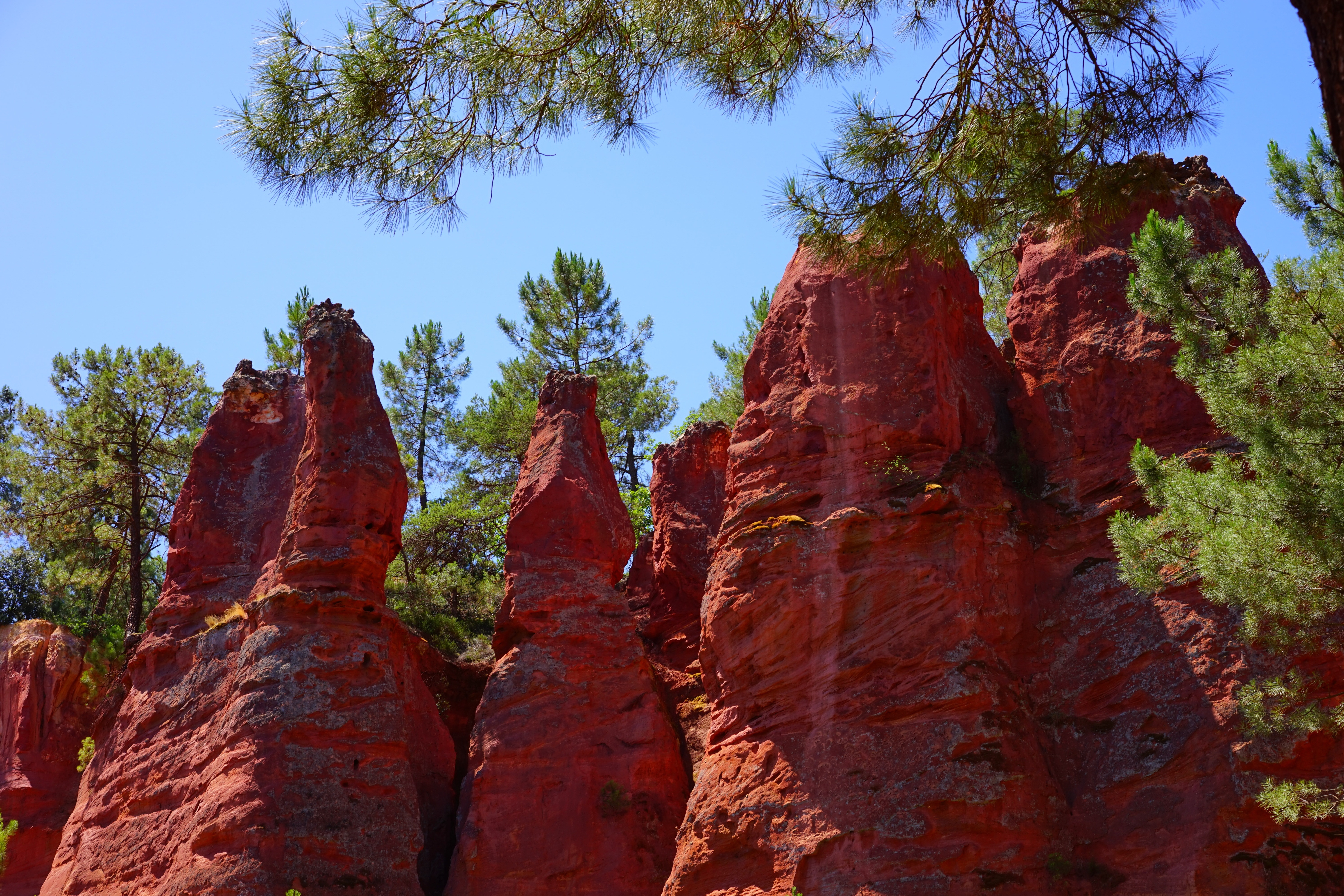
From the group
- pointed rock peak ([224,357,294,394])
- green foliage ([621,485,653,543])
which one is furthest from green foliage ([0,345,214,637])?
green foliage ([621,485,653,543])

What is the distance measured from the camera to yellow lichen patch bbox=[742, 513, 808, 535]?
49.8 feet

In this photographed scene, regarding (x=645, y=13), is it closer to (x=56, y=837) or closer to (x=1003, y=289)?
(x=56, y=837)

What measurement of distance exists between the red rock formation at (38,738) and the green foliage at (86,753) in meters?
0.70

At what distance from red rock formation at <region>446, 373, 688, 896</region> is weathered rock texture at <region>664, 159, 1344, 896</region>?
2.13 metres

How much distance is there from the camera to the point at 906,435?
15.4 metres

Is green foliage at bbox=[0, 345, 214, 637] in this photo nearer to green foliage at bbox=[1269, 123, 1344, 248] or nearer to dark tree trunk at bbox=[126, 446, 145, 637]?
dark tree trunk at bbox=[126, 446, 145, 637]

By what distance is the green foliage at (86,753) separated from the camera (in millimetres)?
20969

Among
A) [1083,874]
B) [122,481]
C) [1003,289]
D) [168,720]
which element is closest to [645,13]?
[1083,874]

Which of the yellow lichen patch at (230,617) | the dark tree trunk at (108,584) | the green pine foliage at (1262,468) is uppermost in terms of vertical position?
the dark tree trunk at (108,584)

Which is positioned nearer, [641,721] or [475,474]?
[641,721]

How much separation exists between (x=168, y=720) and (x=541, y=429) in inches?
290

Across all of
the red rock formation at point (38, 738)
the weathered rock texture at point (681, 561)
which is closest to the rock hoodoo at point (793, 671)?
the weathered rock texture at point (681, 561)

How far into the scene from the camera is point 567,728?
55.8ft

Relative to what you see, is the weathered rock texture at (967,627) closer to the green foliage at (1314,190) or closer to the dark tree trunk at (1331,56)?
the green foliage at (1314,190)
